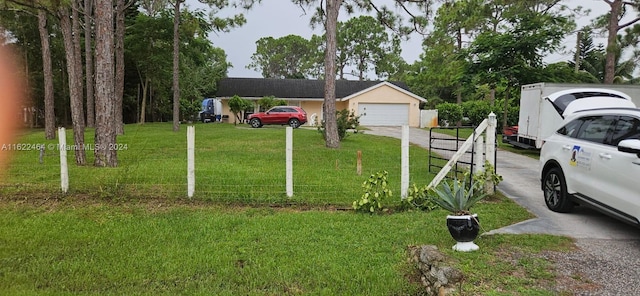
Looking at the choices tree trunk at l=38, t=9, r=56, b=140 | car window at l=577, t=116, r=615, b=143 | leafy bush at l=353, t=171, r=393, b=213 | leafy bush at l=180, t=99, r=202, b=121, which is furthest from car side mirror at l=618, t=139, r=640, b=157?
leafy bush at l=180, t=99, r=202, b=121

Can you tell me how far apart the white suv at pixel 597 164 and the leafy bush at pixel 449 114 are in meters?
22.0

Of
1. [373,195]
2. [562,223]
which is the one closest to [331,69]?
[373,195]

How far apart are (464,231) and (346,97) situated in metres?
26.7

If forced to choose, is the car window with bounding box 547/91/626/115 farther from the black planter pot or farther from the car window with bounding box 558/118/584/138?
the black planter pot

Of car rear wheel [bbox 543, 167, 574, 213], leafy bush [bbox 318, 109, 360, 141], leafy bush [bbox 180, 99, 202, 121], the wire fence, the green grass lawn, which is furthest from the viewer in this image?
leafy bush [bbox 180, 99, 202, 121]

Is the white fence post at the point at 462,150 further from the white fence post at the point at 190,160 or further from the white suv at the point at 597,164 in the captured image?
the white fence post at the point at 190,160

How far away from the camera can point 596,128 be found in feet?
18.2

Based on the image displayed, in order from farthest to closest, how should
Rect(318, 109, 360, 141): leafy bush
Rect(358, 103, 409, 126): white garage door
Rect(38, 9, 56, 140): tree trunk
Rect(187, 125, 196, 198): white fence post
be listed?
Rect(358, 103, 409, 126): white garage door, Rect(318, 109, 360, 141): leafy bush, Rect(38, 9, 56, 140): tree trunk, Rect(187, 125, 196, 198): white fence post

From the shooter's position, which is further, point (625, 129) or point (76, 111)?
point (76, 111)

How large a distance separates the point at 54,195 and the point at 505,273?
21.3 feet

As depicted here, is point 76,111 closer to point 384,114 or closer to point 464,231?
point 464,231

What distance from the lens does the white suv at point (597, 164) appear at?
4.58 meters

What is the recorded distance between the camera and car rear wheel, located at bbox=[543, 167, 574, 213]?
19.5ft

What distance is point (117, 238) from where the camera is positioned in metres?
4.85
